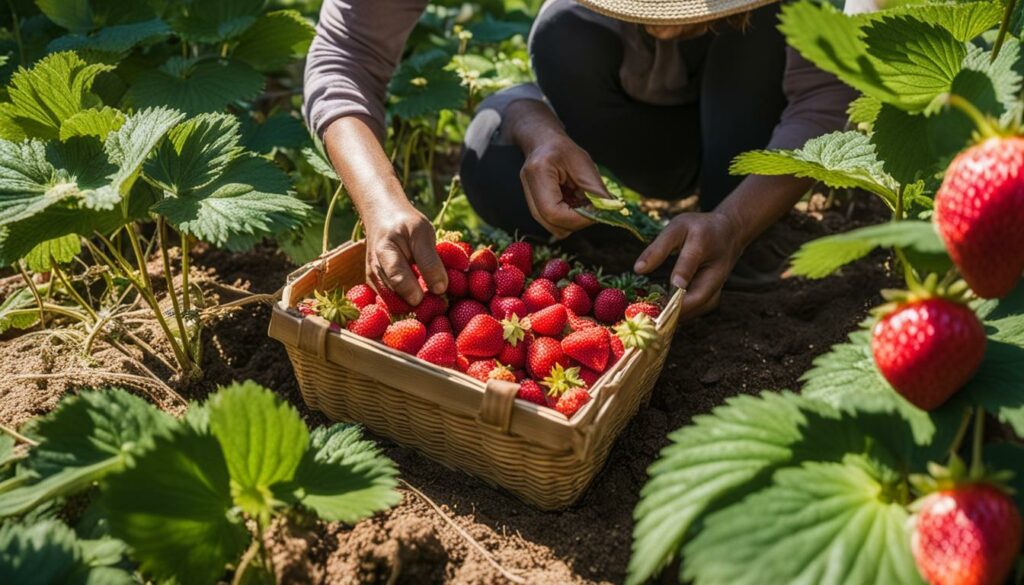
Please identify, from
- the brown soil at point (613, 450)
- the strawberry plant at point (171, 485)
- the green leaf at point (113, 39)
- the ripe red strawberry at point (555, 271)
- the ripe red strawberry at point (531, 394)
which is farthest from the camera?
the green leaf at point (113, 39)

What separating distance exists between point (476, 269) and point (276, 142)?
0.65 m

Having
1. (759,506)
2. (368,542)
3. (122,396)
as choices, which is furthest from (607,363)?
(122,396)

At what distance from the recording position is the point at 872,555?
0.89 metres

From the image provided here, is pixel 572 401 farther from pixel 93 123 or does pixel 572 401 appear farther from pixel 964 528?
pixel 93 123

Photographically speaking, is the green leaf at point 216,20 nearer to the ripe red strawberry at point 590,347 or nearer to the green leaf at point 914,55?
the ripe red strawberry at point 590,347

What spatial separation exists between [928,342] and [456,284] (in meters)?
0.95

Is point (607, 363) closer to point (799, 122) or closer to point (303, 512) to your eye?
point (303, 512)

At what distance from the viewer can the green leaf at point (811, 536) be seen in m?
0.88

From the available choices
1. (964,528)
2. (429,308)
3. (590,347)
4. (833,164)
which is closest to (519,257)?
(429,308)

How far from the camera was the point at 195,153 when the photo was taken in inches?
64.6

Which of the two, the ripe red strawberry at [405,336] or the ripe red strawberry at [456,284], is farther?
the ripe red strawberry at [456,284]

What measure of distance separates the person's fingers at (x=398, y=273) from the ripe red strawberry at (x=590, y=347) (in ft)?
0.93

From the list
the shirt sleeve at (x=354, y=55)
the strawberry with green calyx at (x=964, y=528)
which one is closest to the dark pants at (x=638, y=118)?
the shirt sleeve at (x=354, y=55)

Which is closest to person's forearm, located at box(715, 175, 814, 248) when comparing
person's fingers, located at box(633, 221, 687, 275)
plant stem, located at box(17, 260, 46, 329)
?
person's fingers, located at box(633, 221, 687, 275)
